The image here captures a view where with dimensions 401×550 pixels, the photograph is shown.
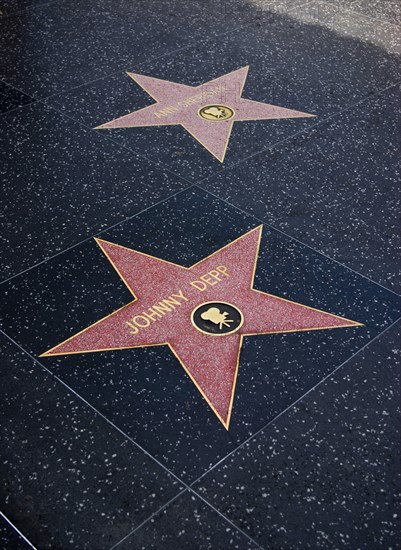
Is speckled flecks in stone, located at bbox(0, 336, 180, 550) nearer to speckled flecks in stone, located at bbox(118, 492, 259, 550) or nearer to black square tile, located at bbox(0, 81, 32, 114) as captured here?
speckled flecks in stone, located at bbox(118, 492, 259, 550)

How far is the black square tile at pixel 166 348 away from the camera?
159 cm

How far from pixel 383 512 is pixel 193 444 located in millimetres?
398

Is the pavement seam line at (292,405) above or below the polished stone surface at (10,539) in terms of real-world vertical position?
above

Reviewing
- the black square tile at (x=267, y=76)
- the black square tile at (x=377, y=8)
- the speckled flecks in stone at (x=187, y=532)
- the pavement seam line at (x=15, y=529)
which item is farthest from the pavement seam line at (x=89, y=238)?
the black square tile at (x=377, y=8)

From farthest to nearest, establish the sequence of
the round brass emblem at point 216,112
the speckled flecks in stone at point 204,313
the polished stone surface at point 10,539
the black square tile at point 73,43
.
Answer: the black square tile at point 73,43 → the round brass emblem at point 216,112 → the speckled flecks in stone at point 204,313 → the polished stone surface at point 10,539

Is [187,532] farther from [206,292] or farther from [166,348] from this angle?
[206,292]

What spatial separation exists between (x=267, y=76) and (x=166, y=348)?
1.64m

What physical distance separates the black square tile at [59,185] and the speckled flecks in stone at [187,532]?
87 cm

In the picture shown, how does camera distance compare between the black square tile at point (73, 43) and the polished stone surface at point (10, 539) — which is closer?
the polished stone surface at point (10, 539)

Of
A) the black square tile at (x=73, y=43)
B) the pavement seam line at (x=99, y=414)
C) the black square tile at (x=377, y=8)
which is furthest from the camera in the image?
the black square tile at (x=377, y=8)

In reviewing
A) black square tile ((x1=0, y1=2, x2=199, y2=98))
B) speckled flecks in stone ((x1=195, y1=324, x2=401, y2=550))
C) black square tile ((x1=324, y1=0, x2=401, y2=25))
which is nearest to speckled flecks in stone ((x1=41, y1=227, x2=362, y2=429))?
speckled flecks in stone ((x1=195, y1=324, x2=401, y2=550))

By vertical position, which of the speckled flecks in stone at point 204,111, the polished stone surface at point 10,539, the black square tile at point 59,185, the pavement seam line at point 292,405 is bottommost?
the black square tile at point 59,185

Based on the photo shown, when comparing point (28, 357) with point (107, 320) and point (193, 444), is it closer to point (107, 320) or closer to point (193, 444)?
point (107, 320)

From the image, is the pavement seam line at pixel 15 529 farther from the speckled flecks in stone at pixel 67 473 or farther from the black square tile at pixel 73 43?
the black square tile at pixel 73 43
